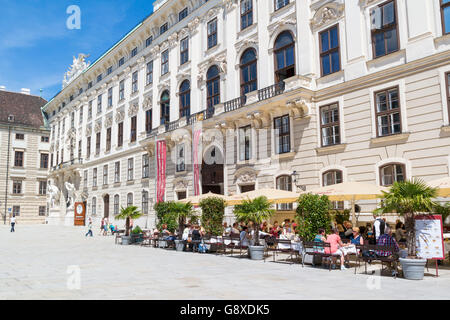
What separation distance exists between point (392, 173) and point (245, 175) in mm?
9163

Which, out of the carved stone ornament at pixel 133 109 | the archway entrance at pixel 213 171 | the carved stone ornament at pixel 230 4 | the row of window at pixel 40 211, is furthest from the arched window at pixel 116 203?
the row of window at pixel 40 211

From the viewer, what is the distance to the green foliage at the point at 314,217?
13516mm

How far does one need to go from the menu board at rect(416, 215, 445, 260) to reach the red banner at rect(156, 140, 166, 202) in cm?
2279

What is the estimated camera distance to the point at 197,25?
98.8 feet

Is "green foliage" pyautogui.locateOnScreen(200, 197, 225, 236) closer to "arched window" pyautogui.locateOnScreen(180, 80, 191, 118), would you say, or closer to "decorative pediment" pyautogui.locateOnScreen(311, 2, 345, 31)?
"decorative pediment" pyautogui.locateOnScreen(311, 2, 345, 31)

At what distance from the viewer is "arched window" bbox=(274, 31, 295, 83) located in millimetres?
22516

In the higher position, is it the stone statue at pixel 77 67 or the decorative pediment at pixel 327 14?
the stone statue at pixel 77 67

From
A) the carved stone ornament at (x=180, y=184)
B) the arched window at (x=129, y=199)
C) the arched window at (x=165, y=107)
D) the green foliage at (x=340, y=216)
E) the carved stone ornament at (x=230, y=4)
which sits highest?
the carved stone ornament at (x=230, y=4)

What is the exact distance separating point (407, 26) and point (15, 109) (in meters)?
61.5

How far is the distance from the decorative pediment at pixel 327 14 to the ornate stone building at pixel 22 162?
52.9 meters

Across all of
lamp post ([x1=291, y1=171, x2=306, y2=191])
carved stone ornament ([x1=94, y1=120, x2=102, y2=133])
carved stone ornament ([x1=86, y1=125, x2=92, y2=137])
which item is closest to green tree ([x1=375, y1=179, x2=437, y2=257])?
lamp post ([x1=291, y1=171, x2=306, y2=191])

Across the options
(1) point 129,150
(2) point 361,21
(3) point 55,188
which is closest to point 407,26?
(2) point 361,21

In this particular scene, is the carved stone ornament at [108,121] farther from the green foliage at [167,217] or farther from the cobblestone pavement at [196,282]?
the cobblestone pavement at [196,282]

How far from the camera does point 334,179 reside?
19688 mm
